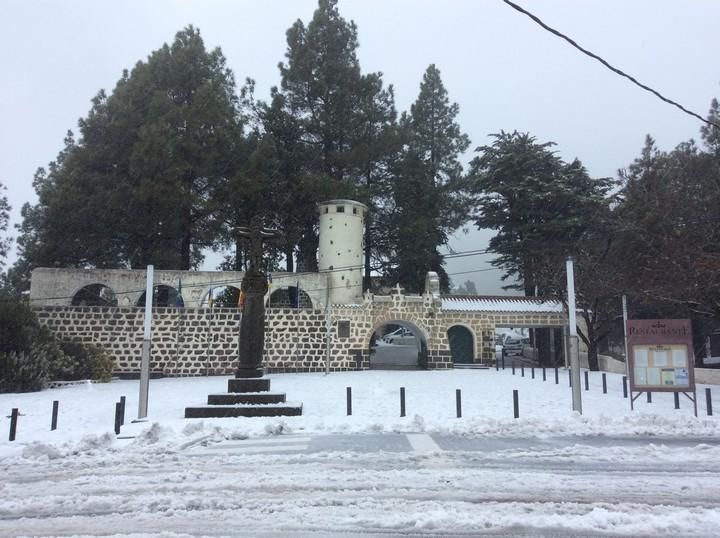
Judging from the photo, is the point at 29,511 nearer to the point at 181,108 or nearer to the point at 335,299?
the point at 335,299

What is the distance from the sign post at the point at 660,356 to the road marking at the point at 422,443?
5.81 meters

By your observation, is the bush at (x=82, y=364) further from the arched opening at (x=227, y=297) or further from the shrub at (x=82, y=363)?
the arched opening at (x=227, y=297)

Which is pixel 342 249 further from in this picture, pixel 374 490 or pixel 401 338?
pixel 401 338

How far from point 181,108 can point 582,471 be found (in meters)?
30.5

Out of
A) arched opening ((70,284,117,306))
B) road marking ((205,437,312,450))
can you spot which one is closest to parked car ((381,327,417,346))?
arched opening ((70,284,117,306))

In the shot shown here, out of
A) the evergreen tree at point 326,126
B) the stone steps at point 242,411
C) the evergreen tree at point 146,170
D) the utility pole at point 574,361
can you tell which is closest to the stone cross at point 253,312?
the stone steps at point 242,411

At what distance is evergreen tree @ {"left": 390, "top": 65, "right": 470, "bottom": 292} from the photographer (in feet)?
119

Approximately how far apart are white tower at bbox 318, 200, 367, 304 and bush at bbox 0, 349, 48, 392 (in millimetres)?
14610

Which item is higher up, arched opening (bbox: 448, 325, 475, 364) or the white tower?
the white tower

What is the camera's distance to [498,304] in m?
30.2

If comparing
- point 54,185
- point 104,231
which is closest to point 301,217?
point 104,231

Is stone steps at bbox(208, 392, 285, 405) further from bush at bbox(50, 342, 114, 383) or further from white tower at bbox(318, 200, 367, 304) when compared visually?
white tower at bbox(318, 200, 367, 304)

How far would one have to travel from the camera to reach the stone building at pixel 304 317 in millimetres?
24203

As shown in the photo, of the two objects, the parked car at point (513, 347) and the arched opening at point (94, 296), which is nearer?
the arched opening at point (94, 296)
